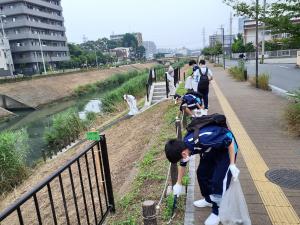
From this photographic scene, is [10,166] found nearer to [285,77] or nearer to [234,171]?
[234,171]

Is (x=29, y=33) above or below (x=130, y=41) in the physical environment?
above

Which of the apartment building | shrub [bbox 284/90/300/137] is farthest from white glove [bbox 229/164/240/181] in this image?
the apartment building

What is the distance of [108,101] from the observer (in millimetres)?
20109

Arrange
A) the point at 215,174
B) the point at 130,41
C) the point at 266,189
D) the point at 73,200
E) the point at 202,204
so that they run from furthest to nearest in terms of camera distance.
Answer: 1. the point at 130,41
2. the point at 73,200
3. the point at 266,189
4. the point at 202,204
5. the point at 215,174

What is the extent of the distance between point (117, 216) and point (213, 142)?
2134 millimetres

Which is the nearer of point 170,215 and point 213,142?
point 213,142

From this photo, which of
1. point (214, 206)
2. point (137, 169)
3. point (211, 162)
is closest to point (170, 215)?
point (214, 206)

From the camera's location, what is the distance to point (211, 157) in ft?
11.6

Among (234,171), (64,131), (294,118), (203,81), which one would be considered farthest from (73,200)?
(64,131)

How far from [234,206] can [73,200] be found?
397 cm

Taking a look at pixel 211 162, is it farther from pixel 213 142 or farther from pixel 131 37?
pixel 131 37

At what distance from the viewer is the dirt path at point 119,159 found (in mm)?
6594

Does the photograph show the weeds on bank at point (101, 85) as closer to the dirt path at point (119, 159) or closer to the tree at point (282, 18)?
the dirt path at point (119, 159)

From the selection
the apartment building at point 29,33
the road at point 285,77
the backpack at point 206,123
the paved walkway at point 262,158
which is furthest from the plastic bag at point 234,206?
the apartment building at point 29,33
